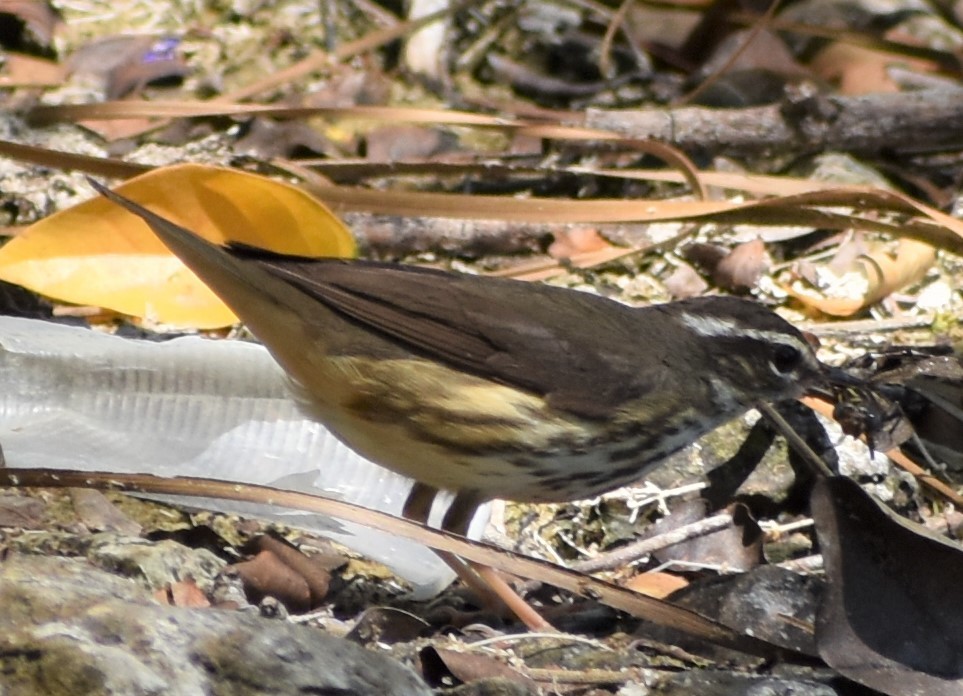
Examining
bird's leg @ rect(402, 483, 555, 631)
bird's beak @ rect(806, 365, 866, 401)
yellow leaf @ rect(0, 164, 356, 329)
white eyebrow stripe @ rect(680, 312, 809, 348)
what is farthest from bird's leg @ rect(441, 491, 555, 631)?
yellow leaf @ rect(0, 164, 356, 329)

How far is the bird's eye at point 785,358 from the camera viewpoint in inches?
150

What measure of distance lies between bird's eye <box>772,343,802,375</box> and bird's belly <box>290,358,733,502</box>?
2.01 feet

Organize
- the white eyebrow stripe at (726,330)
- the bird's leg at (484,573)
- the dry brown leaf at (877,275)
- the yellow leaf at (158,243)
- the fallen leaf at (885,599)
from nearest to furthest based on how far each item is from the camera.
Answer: the fallen leaf at (885,599), the bird's leg at (484,573), the white eyebrow stripe at (726,330), the yellow leaf at (158,243), the dry brown leaf at (877,275)

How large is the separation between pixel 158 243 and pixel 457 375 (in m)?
1.41

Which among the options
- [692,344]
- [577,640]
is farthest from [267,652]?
[692,344]

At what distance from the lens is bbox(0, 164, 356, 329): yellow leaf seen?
4.21 metres

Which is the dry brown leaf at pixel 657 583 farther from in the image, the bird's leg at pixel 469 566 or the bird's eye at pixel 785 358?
the bird's eye at pixel 785 358

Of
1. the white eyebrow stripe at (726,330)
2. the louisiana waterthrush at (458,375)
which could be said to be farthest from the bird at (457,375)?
the white eyebrow stripe at (726,330)

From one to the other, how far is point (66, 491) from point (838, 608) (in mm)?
1931

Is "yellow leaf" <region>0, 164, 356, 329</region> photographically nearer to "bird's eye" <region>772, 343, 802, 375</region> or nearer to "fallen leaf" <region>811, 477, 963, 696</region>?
"bird's eye" <region>772, 343, 802, 375</region>

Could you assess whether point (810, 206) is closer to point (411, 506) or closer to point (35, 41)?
point (411, 506)

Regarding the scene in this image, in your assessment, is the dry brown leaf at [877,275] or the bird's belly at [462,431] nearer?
the bird's belly at [462,431]

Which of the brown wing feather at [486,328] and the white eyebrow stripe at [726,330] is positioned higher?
the brown wing feather at [486,328]

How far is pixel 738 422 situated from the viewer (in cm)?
430
